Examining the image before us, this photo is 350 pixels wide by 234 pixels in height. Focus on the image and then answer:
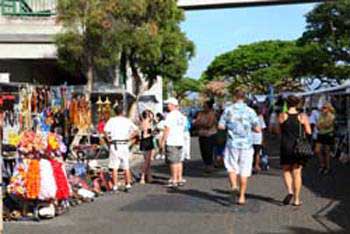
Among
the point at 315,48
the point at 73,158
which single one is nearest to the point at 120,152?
the point at 73,158

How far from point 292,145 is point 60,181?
3.59 m

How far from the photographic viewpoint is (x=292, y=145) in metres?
12.2

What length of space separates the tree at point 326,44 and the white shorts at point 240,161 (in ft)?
126

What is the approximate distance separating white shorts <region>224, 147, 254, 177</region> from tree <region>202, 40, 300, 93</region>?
256 ft

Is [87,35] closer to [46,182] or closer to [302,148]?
[302,148]

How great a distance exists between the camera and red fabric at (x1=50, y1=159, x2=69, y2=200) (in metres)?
11.2

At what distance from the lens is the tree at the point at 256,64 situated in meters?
91.7

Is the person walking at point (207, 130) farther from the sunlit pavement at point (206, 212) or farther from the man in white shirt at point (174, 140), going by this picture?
the man in white shirt at point (174, 140)

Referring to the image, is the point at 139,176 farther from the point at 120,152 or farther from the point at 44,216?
the point at 44,216

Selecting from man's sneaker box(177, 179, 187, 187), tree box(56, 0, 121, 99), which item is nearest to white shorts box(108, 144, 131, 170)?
man's sneaker box(177, 179, 187, 187)

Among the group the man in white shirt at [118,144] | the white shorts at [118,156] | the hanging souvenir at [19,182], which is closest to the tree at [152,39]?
the man in white shirt at [118,144]

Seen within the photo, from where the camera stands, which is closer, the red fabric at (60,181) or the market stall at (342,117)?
the red fabric at (60,181)

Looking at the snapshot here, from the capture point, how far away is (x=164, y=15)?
24.1 m

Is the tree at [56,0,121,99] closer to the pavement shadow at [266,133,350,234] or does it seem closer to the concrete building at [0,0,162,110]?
the concrete building at [0,0,162,110]
